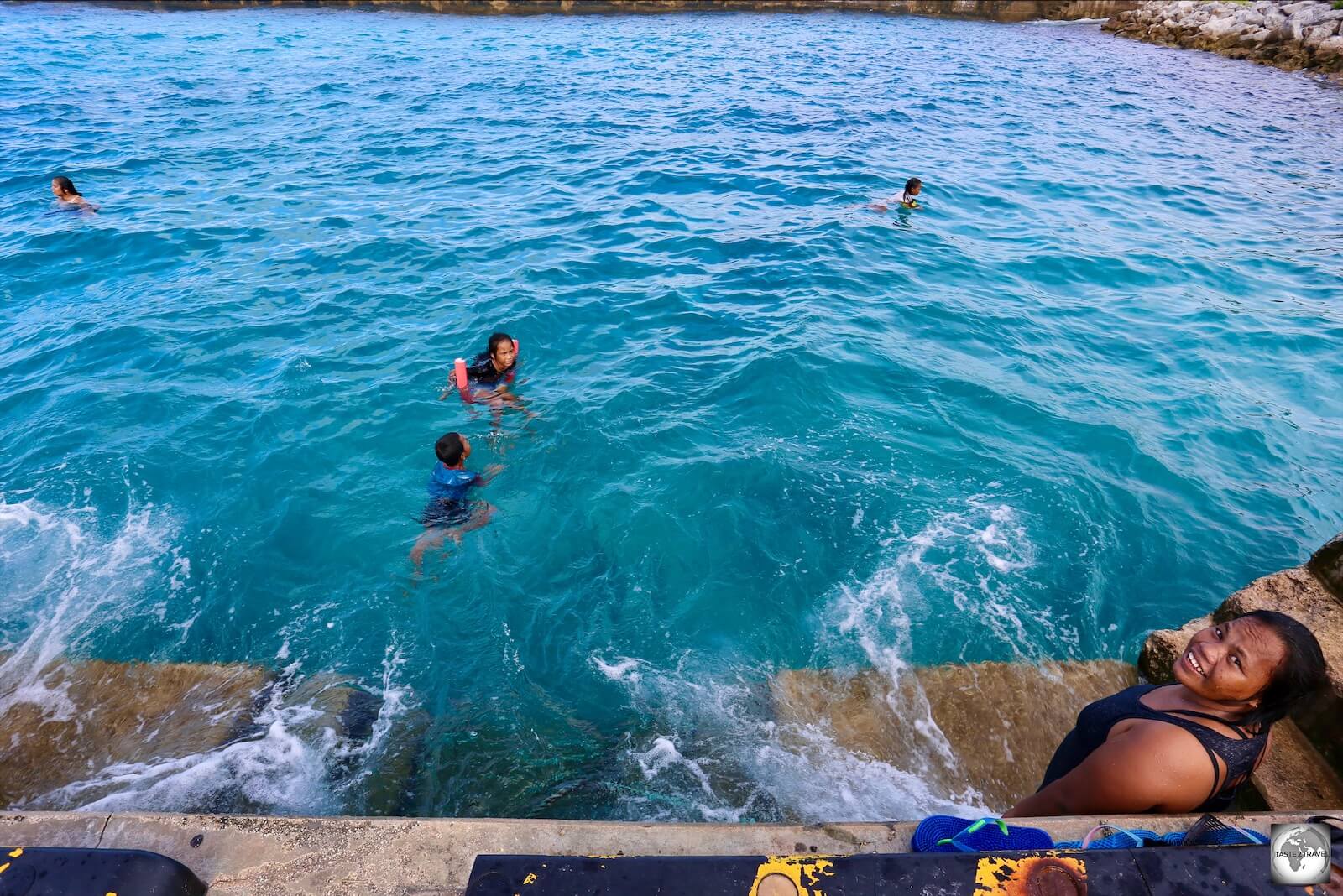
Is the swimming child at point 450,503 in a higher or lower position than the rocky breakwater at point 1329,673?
lower

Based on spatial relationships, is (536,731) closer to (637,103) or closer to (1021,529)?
(1021,529)

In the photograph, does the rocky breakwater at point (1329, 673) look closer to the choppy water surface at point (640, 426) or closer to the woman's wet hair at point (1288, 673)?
the woman's wet hair at point (1288, 673)

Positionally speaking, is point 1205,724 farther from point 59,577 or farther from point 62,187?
point 62,187

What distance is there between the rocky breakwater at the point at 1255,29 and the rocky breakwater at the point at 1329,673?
2900cm

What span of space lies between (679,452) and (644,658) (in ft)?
8.29

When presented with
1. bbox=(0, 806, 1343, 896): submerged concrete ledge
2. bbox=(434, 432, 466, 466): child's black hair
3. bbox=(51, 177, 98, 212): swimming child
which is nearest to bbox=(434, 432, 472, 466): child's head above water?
bbox=(434, 432, 466, 466): child's black hair

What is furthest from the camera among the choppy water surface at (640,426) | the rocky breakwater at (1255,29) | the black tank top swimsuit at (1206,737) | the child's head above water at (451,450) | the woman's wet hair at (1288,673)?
the rocky breakwater at (1255,29)

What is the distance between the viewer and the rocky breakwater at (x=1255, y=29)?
2331cm

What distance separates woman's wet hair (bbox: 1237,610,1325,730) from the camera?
93.4 inches

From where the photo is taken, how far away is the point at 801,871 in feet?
6.94

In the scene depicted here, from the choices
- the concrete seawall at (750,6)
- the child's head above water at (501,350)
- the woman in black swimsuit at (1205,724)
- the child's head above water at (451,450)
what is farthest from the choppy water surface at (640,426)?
the concrete seawall at (750,6)

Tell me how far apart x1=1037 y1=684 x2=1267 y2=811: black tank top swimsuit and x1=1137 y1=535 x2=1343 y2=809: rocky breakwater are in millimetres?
827

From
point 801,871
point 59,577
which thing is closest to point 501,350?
point 59,577

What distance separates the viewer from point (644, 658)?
16.8 ft
